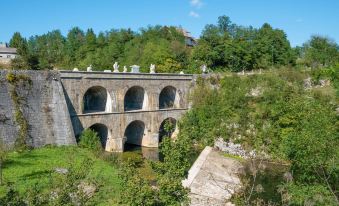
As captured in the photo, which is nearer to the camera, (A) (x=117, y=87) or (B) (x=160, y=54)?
(A) (x=117, y=87)

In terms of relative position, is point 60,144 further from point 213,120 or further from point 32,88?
point 213,120

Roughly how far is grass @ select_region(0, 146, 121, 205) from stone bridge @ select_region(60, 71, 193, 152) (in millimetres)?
4831

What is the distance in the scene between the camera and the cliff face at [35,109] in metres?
27.9

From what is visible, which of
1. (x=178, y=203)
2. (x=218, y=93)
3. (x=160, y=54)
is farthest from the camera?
(x=160, y=54)

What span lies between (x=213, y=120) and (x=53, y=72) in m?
16.9

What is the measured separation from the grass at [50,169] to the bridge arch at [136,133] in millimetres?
11152

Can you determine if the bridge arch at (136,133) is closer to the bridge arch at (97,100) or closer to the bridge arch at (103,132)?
the bridge arch at (103,132)

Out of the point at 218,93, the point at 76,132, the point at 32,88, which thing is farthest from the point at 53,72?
the point at 218,93

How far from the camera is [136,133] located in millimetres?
41031

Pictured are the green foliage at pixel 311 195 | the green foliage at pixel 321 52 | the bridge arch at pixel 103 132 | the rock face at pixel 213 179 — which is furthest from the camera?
the green foliage at pixel 321 52

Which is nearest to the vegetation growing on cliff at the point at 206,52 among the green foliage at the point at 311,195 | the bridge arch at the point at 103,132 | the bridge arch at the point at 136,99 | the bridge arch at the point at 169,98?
the bridge arch at the point at 169,98

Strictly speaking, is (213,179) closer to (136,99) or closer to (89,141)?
(89,141)

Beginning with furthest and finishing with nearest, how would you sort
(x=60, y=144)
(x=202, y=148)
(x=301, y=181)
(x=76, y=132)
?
(x=202, y=148) < (x=76, y=132) < (x=60, y=144) < (x=301, y=181)

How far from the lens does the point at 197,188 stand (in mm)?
23328
